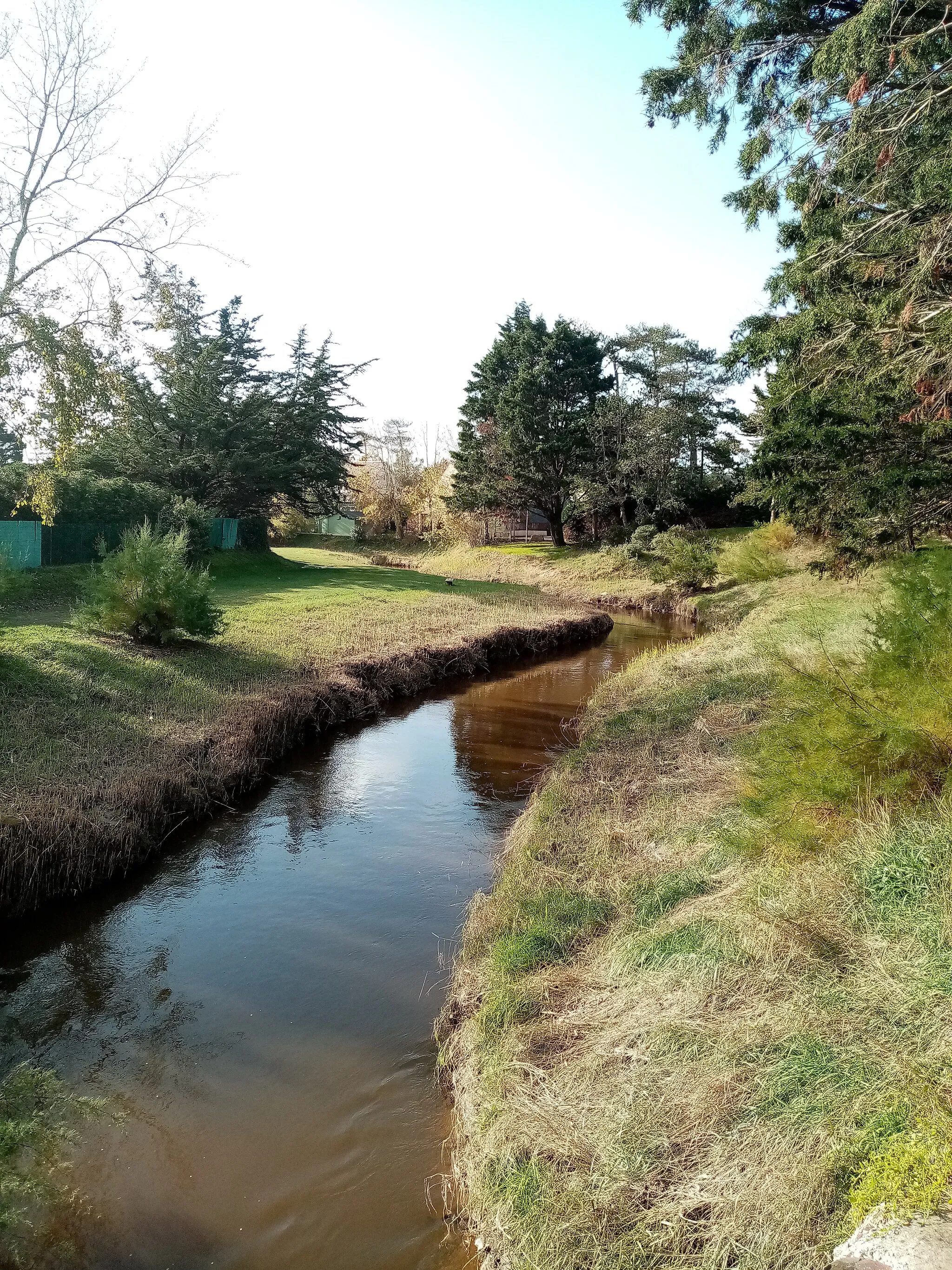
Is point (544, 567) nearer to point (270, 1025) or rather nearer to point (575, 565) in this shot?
point (575, 565)

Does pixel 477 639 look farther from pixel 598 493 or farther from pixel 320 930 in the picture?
pixel 598 493

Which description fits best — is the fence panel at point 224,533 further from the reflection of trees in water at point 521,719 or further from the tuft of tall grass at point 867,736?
the tuft of tall grass at point 867,736

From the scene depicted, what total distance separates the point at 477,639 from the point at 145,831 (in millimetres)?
11259

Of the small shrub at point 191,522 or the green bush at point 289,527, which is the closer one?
the small shrub at point 191,522

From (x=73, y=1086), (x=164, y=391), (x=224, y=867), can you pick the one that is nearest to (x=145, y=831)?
(x=224, y=867)

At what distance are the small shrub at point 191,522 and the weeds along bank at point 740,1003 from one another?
70.0ft

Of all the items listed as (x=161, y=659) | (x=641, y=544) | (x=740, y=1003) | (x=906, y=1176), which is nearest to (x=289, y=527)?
(x=641, y=544)

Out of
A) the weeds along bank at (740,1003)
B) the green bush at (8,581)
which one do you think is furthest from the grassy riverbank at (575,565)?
the weeds along bank at (740,1003)

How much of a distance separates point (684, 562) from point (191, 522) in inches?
690

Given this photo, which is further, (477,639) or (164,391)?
(164,391)

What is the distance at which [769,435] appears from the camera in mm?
15742

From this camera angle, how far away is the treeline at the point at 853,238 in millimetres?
10070

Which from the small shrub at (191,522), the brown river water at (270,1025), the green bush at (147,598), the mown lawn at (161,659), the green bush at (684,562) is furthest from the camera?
the green bush at (684,562)

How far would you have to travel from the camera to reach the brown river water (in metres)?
4.04
